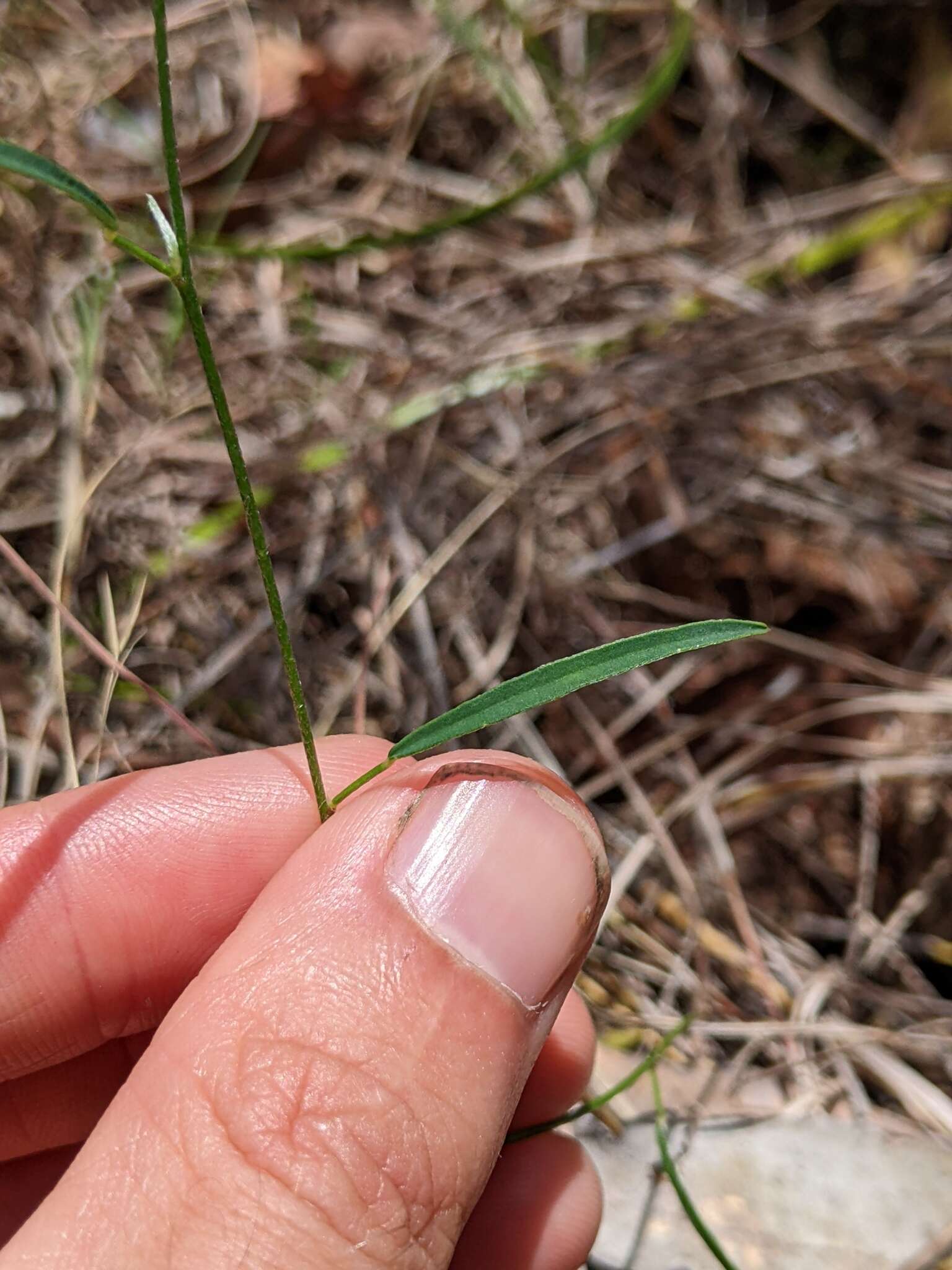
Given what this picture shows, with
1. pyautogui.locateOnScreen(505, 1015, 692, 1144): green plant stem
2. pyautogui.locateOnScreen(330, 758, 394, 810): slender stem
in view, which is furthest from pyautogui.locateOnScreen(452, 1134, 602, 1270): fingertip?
pyautogui.locateOnScreen(330, 758, 394, 810): slender stem

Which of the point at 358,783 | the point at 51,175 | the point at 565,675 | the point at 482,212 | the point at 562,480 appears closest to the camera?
the point at 51,175

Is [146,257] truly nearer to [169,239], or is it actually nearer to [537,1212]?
[169,239]

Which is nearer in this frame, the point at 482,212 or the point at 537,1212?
the point at 537,1212

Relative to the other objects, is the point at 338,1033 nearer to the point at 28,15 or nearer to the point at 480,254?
the point at 480,254

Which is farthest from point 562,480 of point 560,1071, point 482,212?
point 560,1071

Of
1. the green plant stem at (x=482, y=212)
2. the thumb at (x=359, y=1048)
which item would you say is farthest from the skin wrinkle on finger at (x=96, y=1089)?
the green plant stem at (x=482, y=212)
